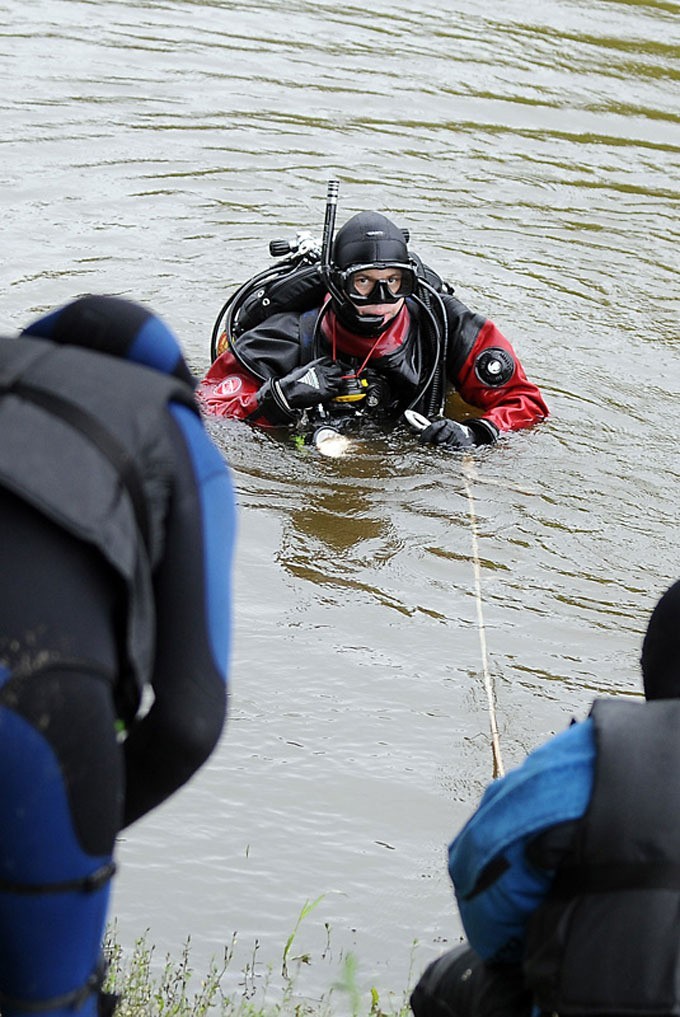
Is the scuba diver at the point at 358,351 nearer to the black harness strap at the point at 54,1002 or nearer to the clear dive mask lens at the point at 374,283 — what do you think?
the clear dive mask lens at the point at 374,283

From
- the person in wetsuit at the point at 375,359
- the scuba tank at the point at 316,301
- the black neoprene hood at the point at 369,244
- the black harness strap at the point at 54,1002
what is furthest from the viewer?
the scuba tank at the point at 316,301

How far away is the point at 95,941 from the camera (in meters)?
1.92

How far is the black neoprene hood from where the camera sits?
579cm

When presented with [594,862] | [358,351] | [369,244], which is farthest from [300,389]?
A: [594,862]

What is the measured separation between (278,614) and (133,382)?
2801 mm

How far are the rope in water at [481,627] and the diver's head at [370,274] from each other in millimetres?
677

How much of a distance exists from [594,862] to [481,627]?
9.29 feet

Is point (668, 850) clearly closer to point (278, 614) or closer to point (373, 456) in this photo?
point (278, 614)

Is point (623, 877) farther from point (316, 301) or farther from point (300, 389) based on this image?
point (316, 301)

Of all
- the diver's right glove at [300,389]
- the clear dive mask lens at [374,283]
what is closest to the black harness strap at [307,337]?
the diver's right glove at [300,389]

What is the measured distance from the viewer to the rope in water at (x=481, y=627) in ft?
12.7

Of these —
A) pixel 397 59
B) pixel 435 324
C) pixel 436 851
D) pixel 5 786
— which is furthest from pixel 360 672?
pixel 397 59

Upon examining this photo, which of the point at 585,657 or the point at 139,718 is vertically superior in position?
the point at 139,718

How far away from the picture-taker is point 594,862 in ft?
5.91
